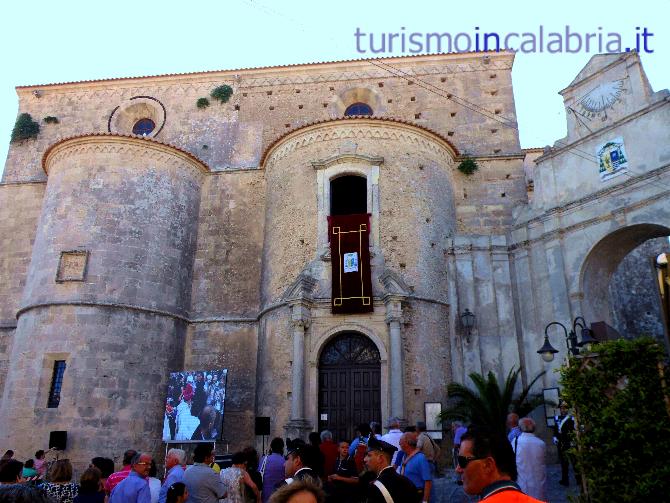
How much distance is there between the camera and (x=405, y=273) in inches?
655

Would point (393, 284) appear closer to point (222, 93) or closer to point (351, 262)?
point (351, 262)

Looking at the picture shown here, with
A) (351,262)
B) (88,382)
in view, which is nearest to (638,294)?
(351,262)

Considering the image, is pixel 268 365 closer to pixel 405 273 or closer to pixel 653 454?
pixel 405 273

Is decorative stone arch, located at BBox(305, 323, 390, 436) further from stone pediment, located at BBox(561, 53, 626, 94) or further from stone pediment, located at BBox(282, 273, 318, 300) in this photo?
stone pediment, located at BBox(561, 53, 626, 94)

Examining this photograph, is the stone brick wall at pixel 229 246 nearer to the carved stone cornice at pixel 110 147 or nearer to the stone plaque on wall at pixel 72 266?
the carved stone cornice at pixel 110 147

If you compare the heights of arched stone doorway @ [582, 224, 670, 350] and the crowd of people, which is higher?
arched stone doorway @ [582, 224, 670, 350]

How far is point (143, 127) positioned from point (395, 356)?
15688mm

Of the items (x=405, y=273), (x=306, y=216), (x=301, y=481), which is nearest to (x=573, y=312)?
(x=405, y=273)

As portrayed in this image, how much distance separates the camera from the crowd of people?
127 inches

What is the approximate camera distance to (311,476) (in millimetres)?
5133

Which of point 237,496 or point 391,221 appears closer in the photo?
point 237,496

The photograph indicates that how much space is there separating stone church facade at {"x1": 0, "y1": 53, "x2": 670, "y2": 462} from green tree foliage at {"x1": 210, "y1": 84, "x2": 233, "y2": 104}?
2763mm

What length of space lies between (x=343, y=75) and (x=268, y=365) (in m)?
12.7

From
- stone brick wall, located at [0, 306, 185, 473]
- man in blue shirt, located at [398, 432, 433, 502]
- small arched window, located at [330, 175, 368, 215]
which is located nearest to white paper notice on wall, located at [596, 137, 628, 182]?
small arched window, located at [330, 175, 368, 215]
